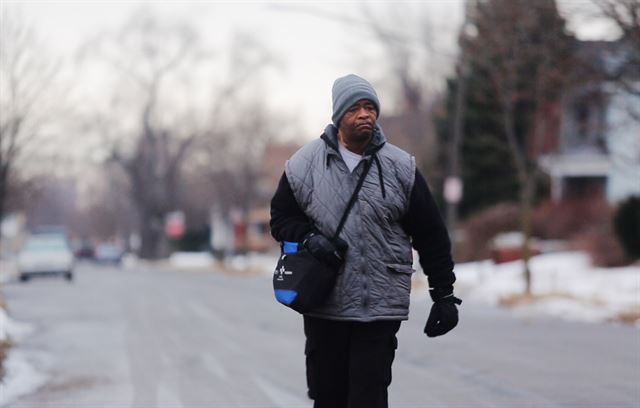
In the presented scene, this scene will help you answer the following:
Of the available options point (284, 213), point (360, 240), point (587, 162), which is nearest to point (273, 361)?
point (284, 213)

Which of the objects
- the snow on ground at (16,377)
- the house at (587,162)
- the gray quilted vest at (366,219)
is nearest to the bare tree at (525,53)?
the house at (587,162)

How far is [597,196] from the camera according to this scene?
36.5m

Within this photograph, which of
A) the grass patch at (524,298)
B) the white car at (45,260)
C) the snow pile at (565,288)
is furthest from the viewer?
the white car at (45,260)

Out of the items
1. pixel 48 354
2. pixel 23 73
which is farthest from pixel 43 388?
pixel 23 73

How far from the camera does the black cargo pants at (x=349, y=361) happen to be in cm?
484

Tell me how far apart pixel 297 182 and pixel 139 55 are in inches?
2416

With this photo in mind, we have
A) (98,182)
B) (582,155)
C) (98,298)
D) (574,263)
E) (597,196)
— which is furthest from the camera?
(98,182)

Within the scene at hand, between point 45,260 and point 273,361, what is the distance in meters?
Answer: 26.3

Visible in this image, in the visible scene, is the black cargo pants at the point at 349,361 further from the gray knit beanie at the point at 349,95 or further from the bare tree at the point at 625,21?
the bare tree at the point at 625,21

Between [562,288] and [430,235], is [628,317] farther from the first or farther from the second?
[430,235]

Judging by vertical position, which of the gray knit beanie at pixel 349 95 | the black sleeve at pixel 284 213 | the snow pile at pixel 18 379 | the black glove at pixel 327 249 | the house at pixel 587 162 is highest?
the house at pixel 587 162

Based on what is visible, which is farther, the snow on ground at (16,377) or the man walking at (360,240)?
the snow on ground at (16,377)

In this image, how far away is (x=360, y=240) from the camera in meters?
4.87

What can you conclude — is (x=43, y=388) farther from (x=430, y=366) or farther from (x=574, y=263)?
(x=574, y=263)
